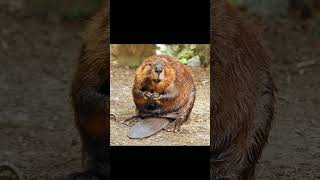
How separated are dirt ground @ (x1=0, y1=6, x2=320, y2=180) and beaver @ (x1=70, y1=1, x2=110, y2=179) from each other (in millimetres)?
971

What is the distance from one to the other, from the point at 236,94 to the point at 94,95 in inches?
19.1

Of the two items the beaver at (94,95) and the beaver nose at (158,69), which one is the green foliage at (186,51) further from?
the beaver at (94,95)

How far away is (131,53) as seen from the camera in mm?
2791

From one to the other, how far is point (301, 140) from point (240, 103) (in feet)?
6.40

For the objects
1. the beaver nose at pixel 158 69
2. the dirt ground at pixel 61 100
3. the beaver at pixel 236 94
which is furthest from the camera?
the dirt ground at pixel 61 100

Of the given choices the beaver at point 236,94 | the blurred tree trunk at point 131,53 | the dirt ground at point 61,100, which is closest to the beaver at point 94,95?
the blurred tree trunk at point 131,53

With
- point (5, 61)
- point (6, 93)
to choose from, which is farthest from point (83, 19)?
point (6, 93)

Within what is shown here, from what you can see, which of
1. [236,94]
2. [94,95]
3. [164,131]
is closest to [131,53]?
[164,131]

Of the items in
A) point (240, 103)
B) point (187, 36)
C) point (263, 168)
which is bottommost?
point (263, 168)

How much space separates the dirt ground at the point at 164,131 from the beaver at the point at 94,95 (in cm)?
22

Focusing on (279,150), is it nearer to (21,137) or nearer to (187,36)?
(21,137)

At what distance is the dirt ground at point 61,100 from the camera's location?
461 centimetres

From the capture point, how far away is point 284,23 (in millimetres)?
7004

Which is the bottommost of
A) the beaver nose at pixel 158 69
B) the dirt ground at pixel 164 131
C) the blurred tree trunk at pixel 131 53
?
the dirt ground at pixel 164 131
